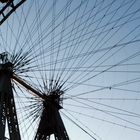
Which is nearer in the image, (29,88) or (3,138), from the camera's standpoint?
(3,138)

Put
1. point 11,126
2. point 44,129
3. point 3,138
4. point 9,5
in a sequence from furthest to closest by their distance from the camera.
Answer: point 44,129, point 9,5, point 11,126, point 3,138

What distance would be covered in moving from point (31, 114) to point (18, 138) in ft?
10.1

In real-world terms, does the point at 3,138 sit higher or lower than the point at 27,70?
lower

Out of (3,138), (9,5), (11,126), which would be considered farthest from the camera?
(9,5)

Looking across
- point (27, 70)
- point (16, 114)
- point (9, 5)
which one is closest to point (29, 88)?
point (27, 70)

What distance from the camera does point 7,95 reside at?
21.0 m

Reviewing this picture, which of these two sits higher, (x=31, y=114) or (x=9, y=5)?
(x=9, y=5)

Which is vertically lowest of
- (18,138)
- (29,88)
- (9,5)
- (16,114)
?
(18,138)

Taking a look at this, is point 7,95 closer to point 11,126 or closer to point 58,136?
point 11,126

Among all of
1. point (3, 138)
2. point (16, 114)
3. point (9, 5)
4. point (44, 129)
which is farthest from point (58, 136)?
point (9, 5)

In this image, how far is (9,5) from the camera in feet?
71.9

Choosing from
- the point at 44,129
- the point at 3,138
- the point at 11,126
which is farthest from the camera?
the point at 44,129

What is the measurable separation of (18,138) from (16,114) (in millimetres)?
1411

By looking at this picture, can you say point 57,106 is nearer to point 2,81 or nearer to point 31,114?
point 31,114
